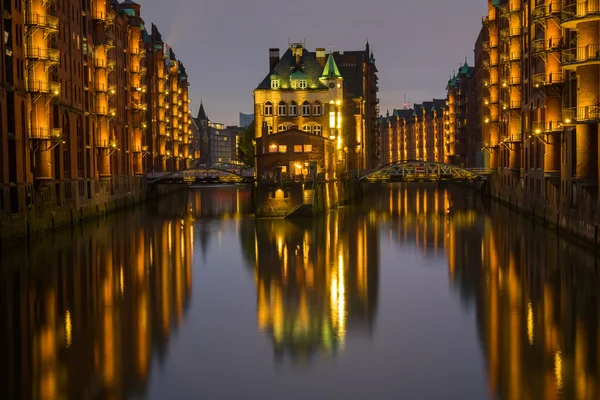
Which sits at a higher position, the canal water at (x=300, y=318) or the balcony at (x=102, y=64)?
the balcony at (x=102, y=64)

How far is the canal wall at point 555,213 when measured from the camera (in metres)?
45.4

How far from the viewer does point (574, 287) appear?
3528 centimetres

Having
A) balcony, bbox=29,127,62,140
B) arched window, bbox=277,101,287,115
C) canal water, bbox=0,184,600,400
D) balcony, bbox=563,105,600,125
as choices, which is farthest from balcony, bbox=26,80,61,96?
arched window, bbox=277,101,287,115

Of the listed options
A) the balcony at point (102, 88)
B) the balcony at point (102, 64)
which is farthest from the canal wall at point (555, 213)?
the balcony at point (102, 64)

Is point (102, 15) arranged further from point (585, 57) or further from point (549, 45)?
point (585, 57)

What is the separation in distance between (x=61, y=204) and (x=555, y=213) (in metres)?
36.7

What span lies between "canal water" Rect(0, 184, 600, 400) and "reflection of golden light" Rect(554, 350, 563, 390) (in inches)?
3.5

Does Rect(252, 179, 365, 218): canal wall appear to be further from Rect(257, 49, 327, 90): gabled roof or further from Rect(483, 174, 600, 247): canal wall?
Rect(257, 49, 327, 90): gabled roof

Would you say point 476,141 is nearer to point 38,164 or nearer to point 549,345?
point 38,164

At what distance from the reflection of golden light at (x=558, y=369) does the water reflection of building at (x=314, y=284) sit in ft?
21.2

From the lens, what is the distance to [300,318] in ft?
98.4

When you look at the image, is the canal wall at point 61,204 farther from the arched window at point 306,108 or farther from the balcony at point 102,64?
the arched window at point 306,108

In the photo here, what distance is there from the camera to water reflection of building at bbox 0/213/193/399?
72.7 feet

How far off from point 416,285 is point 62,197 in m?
35.5
